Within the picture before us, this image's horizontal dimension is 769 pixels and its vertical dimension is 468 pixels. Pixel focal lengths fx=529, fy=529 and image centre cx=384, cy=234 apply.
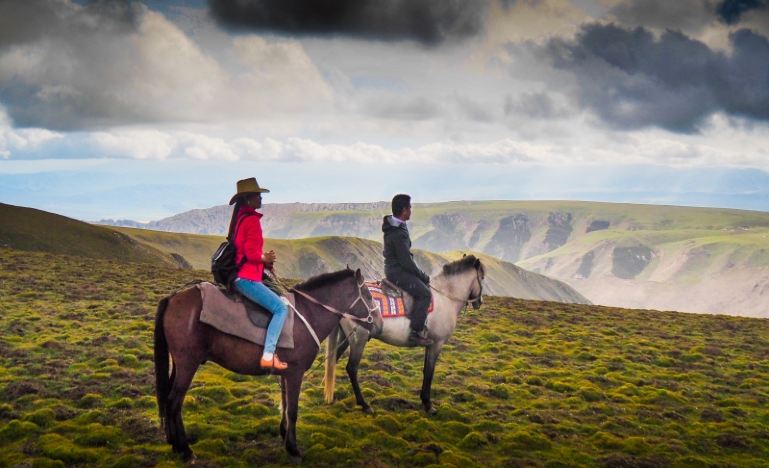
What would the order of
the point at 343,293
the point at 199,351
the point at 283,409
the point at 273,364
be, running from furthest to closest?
1. the point at 343,293
2. the point at 283,409
3. the point at 273,364
4. the point at 199,351

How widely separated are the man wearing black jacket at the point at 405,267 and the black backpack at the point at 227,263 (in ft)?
15.1

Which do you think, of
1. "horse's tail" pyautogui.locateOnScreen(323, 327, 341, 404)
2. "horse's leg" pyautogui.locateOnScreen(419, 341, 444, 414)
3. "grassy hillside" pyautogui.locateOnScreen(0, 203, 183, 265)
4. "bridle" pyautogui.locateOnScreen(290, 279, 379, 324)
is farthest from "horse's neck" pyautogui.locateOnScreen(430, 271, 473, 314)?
"grassy hillside" pyautogui.locateOnScreen(0, 203, 183, 265)

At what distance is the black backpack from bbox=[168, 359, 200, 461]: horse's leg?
179cm

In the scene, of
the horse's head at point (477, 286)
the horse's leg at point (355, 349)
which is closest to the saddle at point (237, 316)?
the horse's leg at point (355, 349)

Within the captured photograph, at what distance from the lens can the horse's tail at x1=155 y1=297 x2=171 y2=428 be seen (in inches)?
419

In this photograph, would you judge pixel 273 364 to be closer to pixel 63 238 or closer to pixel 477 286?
pixel 477 286

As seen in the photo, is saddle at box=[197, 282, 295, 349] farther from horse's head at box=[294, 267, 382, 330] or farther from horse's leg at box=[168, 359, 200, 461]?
horse's head at box=[294, 267, 382, 330]

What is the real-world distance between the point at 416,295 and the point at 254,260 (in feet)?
17.4

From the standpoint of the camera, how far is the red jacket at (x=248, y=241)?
1077cm

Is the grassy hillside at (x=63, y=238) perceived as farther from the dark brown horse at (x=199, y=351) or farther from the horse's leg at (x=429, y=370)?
the horse's leg at (x=429, y=370)

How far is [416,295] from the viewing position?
14.7 meters

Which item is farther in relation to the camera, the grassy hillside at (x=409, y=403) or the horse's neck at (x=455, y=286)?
the horse's neck at (x=455, y=286)

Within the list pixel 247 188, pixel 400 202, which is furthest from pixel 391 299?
pixel 247 188

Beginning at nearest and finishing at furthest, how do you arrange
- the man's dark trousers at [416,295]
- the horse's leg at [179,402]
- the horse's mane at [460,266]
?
the horse's leg at [179,402] < the man's dark trousers at [416,295] < the horse's mane at [460,266]
